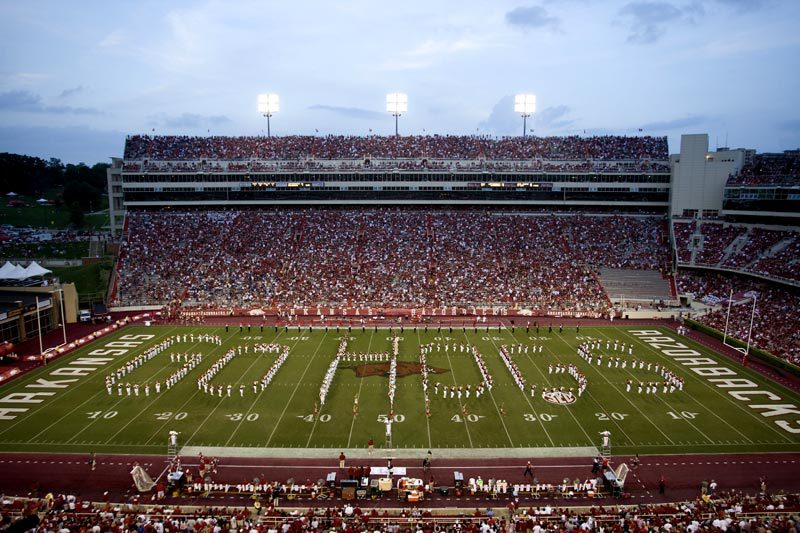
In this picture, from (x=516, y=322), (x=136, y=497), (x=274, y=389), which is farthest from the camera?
(x=516, y=322)

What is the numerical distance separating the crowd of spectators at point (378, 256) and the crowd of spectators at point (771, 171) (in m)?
7.48

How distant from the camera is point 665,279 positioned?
41094 millimetres

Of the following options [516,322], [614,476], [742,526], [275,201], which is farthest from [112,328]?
[742,526]

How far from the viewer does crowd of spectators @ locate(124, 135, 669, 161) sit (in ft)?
170

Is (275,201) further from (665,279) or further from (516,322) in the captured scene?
(665,279)

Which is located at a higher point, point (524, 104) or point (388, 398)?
point (524, 104)

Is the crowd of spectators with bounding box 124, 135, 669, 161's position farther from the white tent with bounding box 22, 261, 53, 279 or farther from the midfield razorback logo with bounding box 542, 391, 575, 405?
the midfield razorback logo with bounding box 542, 391, 575, 405

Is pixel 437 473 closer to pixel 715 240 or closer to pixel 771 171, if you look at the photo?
pixel 715 240

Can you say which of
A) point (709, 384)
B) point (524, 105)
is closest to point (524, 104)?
point (524, 105)

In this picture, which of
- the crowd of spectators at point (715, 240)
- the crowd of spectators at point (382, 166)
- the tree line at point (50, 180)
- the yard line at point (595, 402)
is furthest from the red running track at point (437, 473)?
the tree line at point (50, 180)

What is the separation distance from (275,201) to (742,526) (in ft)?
152

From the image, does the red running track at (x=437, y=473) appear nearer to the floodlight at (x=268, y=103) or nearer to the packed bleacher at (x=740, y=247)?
the packed bleacher at (x=740, y=247)

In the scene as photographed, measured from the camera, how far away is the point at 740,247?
3956cm

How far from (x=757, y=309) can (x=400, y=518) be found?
2973 cm
